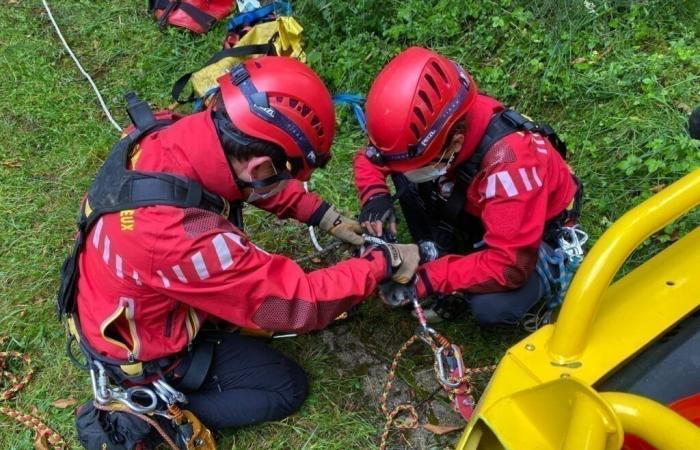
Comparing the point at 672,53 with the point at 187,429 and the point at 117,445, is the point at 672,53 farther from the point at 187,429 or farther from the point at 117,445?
the point at 117,445

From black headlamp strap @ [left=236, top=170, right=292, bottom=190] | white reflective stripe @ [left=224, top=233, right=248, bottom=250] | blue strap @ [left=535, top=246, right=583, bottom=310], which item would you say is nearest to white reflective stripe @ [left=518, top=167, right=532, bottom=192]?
blue strap @ [left=535, top=246, right=583, bottom=310]

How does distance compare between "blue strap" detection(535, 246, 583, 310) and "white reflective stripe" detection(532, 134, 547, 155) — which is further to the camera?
"blue strap" detection(535, 246, 583, 310)

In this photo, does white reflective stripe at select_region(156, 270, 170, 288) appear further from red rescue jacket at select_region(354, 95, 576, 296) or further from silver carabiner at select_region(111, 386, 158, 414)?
red rescue jacket at select_region(354, 95, 576, 296)

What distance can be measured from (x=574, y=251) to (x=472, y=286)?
0.57m

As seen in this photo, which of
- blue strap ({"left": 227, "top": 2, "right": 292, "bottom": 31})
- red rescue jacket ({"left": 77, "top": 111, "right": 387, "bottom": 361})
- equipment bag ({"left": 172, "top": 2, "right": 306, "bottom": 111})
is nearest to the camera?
red rescue jacket ({"left": 77, "top": 111, "right": 387, "bottom": 361})

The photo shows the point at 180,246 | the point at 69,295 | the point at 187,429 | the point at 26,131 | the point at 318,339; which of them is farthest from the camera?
the point at 26,131


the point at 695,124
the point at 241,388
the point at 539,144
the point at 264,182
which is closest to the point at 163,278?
the point at 264,182

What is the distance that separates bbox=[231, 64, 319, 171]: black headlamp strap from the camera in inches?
97.8

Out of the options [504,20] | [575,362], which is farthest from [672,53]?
[575,362]

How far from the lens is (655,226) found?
1735 millimetres

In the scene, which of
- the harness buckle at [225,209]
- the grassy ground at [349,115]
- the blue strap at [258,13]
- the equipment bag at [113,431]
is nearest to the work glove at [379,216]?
the grassy ground at [349,115]

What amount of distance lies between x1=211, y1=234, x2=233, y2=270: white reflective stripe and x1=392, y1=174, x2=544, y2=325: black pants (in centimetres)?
132

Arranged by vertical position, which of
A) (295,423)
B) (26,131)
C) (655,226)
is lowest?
(26,131)

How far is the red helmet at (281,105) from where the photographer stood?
98.0 inches
